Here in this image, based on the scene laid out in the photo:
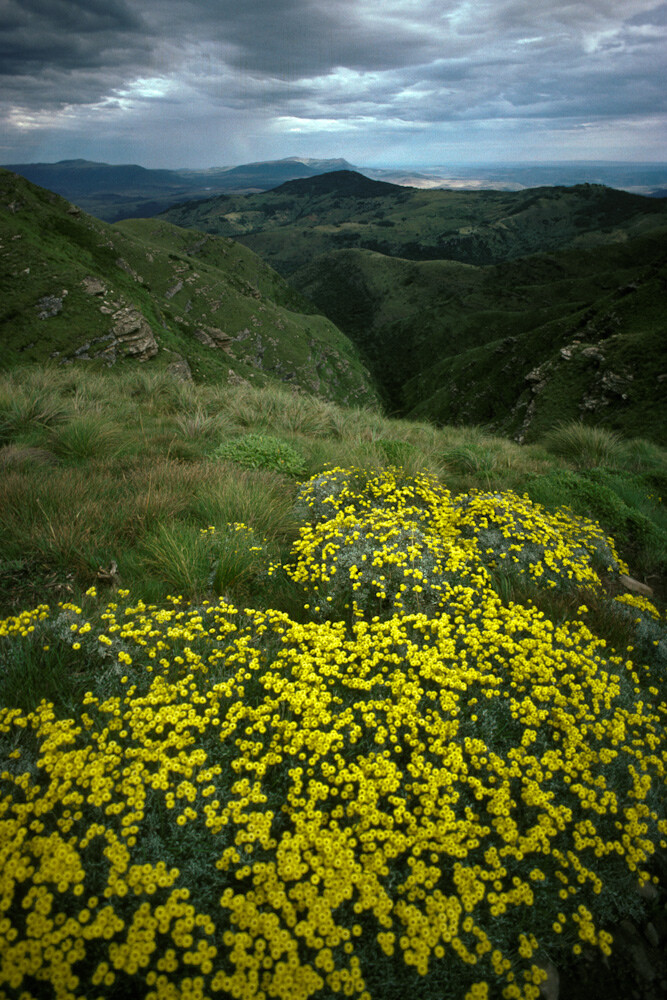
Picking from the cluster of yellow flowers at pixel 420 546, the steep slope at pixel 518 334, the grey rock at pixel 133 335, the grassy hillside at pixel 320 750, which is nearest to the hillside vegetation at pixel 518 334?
the steep slope at pixel 518 334

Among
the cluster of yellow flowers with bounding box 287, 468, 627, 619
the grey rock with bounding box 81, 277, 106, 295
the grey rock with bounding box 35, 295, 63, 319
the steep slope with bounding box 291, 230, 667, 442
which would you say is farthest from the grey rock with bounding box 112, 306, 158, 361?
the cluster of yellow flowers with bounding box 287, 468, 627, 619

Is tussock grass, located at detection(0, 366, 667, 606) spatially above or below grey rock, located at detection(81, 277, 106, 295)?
below

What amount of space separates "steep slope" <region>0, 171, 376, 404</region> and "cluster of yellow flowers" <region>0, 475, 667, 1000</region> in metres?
33.3

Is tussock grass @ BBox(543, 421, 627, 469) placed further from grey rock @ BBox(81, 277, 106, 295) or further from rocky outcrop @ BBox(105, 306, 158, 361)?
grey rock @ BBox(81, 277, 106, 295)

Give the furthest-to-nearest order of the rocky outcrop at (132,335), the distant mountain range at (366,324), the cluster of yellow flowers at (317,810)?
the rocky outcrop at (132,335) → the distant mountain range at (366,324) → the cluster of yellow flowers at (317,810)

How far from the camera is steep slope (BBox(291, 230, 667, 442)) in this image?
36969 millimetres

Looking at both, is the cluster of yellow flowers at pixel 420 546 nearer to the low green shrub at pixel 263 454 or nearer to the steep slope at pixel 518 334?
the low green shrub at pixel 263 454

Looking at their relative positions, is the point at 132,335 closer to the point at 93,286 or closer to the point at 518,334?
the point at 93,286

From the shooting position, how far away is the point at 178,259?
8762 centimetres

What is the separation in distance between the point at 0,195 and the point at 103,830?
197ft

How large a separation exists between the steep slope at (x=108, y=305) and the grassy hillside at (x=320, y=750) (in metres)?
31.8

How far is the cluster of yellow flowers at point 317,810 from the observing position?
6.47 feet

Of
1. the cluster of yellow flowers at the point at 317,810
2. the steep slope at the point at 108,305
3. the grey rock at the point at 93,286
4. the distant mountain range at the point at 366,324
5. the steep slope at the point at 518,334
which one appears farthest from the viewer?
the grey rock at the point at 93,286

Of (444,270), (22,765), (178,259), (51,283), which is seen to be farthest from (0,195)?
(444,270)
